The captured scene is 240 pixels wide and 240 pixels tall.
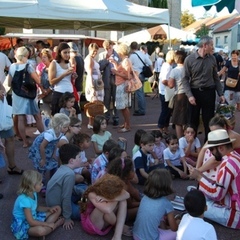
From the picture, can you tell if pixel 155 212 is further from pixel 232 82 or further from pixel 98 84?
pixel 232 82

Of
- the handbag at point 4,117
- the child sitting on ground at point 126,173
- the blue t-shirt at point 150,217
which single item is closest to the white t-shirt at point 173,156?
the child sitting on ground at point 126,173

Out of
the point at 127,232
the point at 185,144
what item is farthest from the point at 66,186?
the point at 185,144

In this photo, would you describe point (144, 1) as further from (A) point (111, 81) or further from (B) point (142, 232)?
(B) point (142, 232)

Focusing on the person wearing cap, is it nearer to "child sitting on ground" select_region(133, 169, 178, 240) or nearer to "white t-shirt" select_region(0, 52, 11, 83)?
"child sitting on ground" select_region(133, 169, 178, 240)

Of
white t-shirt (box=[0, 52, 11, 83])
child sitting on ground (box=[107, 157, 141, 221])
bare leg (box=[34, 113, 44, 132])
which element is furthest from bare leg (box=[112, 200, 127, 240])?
white t-shirt (box=[0, 52, 11, 83])

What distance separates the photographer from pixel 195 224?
327cm

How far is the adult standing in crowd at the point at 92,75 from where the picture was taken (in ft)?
26.7

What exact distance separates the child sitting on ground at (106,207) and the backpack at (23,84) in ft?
9.93

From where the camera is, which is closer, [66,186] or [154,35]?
[66,186]

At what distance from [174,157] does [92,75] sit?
324cm

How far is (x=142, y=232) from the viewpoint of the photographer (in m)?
3.75

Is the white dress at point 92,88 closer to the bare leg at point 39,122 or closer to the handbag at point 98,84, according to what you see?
the handbag at point 98,84

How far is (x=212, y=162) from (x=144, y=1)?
30.7 m

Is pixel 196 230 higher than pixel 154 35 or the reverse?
the reverse
